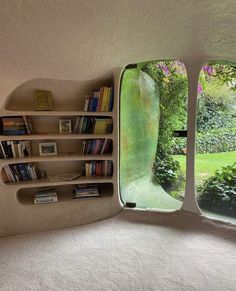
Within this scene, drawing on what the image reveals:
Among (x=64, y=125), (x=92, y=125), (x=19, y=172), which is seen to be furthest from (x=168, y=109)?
(x=19, y=172)

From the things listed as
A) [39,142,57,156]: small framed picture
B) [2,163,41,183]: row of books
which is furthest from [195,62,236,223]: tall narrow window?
[2,163,41,183]: row of books

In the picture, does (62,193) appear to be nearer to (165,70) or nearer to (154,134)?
(154,134)

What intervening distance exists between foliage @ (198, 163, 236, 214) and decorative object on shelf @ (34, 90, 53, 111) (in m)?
1.90

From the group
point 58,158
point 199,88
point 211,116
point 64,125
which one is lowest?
point 58,158

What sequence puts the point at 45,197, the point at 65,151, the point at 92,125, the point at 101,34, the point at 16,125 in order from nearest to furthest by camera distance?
the point at 101,34, the point at 16,125, the point at 45,197, the point at 92,125, the point at 65,151

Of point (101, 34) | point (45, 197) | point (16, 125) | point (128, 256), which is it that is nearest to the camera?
point (101, 34)

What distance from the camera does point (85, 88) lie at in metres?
2.66

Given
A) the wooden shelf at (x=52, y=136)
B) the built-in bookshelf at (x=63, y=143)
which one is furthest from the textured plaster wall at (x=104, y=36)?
the wooden shelf at (x=52, y=136)

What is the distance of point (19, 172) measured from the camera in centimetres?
249

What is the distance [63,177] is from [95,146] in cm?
49

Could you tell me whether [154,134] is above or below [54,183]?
above

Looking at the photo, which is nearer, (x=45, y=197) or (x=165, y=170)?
(x=45, y=197)

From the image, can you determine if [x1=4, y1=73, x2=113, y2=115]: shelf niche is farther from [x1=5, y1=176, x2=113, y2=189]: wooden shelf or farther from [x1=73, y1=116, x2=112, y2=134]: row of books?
[x1=5, y1=176, x2=113, y2=189]: wooden shelf

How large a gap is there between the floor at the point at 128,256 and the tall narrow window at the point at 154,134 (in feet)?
1.04
